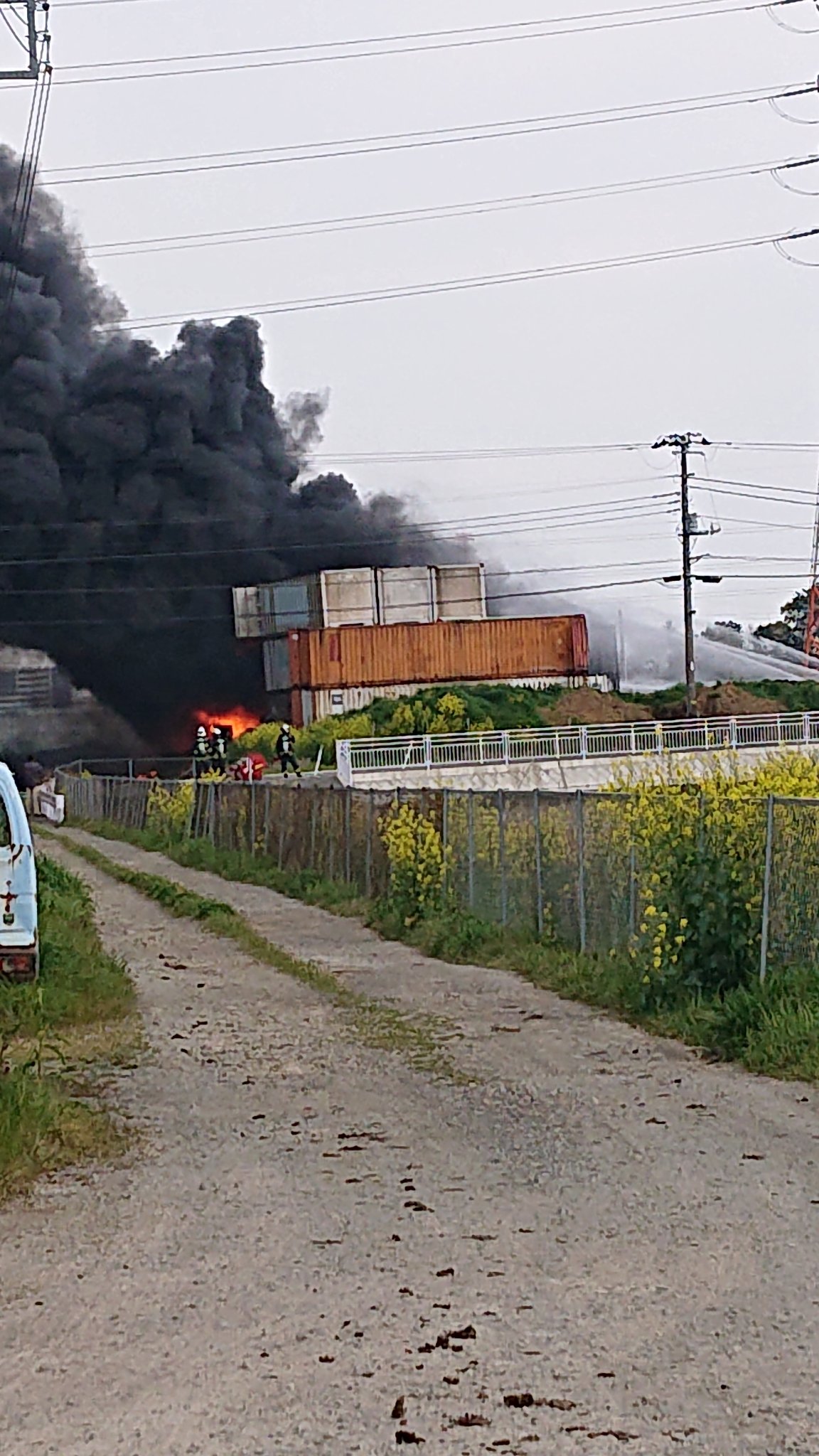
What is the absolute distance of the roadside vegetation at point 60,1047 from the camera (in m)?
8.74

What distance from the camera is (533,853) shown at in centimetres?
1744

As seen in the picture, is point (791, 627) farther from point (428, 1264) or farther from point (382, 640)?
point (428, 1264)

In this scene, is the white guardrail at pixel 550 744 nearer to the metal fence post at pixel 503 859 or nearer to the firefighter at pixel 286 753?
the firefighter at pixel 286 753

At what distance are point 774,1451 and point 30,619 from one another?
207ft

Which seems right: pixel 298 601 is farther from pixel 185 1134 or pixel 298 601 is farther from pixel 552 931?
pixel 185 1134

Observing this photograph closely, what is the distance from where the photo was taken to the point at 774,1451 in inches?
186

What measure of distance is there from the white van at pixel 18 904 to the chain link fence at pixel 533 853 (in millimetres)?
4595

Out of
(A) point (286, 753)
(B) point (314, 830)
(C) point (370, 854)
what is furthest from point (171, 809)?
(C) point (370, 854)

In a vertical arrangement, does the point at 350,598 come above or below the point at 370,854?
above

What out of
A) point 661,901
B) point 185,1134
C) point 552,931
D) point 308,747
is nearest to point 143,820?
point 308,747

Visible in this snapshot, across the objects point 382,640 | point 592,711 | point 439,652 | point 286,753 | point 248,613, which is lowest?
point 286,753

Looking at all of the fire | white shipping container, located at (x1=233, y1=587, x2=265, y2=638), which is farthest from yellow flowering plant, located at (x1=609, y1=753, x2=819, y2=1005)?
white shipping container, located at (x1=233, y1=587, x2=265, y2=638)

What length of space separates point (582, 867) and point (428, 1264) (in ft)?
30.4

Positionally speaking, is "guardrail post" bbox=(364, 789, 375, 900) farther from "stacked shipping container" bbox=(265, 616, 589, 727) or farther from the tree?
the tree
